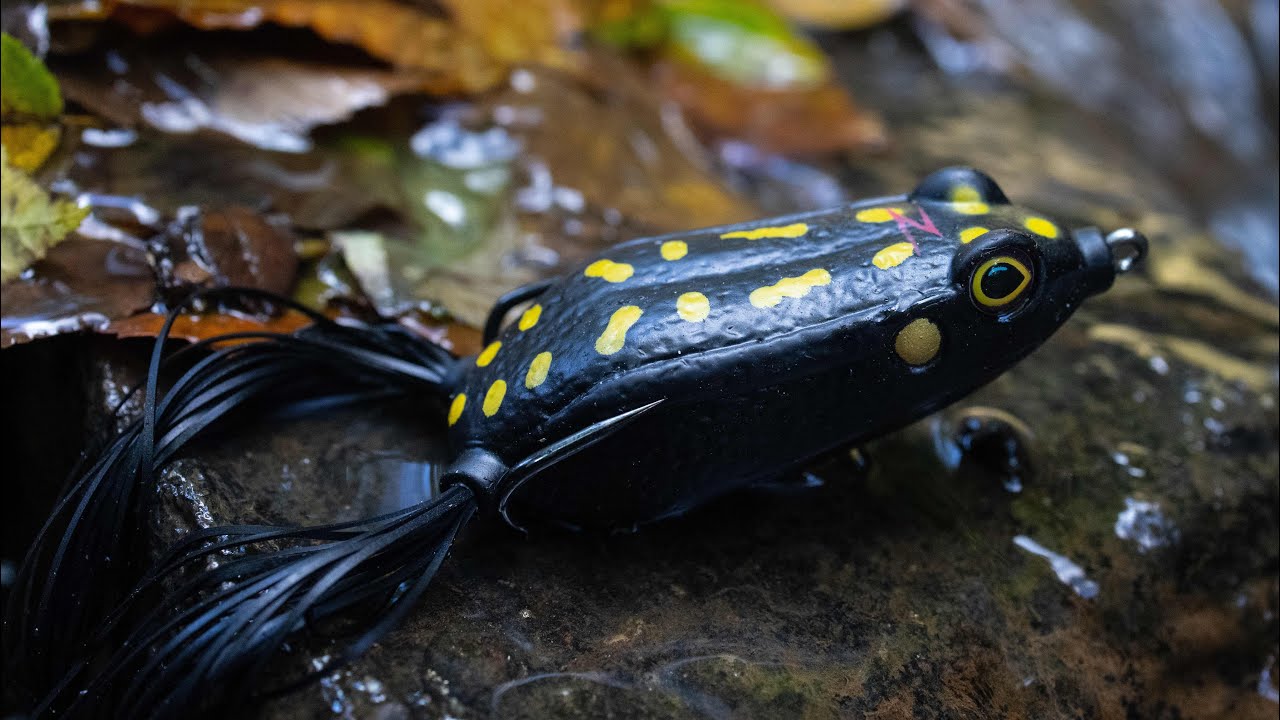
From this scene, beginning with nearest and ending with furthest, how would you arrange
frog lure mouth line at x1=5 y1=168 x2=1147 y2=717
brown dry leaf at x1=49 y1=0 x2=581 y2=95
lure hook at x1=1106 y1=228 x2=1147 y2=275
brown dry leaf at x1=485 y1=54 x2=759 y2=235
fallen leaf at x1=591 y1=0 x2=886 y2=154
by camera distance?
frog lure mouth line at x1=5 y1=168 x2=1147 y2=717 < lure hook at x1=1106 y1=228 x2=1147 y2=275 < brown dry leaf at x1=49 y1=0 x2=581 y2=95 < brown dry leaf at x1=485 y1=54 x2=759 y2=235 < fallen leaf at x1=591 y1=0 x2=886 y2=154

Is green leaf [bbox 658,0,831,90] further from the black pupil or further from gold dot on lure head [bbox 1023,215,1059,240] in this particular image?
the black pupil

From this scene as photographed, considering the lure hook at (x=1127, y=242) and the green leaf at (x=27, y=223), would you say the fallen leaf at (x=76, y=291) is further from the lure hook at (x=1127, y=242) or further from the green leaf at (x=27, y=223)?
the lure hook at (x=1127, y=242)

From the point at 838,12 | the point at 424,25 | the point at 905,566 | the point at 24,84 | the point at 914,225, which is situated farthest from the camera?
the point at 838,12

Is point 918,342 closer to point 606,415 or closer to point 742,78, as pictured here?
point 606,415

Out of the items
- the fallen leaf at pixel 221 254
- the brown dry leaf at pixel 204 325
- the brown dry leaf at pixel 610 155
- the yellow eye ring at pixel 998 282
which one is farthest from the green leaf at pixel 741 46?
the yellow eye ring at pixel 998 282

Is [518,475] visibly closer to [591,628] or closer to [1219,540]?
[591,628]

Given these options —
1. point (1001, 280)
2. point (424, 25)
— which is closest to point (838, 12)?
point (424, 25)

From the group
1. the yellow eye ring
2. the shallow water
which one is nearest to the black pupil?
the yellow eye ring
